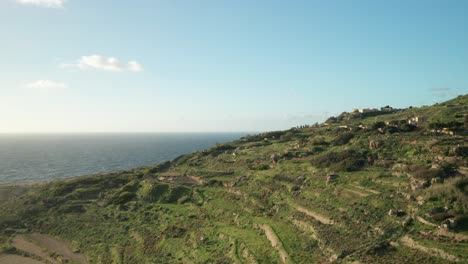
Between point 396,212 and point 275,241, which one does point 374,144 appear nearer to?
point 396,212

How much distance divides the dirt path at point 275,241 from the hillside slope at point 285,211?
0.14 m

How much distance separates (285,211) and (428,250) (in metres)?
18.3

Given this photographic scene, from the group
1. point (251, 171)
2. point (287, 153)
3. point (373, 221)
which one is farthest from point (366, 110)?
point (373, 221)

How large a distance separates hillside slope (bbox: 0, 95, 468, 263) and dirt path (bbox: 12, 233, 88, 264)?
0.75 feet

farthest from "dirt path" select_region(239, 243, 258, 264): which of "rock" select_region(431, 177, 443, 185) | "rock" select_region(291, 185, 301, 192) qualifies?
"rock" select_region(431, 177, 443, 185)

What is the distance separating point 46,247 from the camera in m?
47.1

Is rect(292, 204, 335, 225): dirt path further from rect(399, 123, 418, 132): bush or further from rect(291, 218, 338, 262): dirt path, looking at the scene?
rect(399, 123, 418, 132): bush

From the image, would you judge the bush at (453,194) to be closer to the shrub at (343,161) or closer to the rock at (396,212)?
the rock at (396,212)

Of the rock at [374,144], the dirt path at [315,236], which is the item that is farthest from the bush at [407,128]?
the dirt path at [315,236]

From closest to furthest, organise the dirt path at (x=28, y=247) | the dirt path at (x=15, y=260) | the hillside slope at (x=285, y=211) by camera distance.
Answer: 1. the hillside slope at (x=285, y=211)
2. the dirt path at (x=15, y=260)
3. the dirt path at (x=28, y=247)

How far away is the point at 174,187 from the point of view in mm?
63062

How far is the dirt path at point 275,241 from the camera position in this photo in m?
31.9

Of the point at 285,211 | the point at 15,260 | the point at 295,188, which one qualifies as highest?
the point at 295,188

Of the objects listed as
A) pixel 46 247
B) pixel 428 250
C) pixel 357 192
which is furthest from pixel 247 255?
pixel 46 247
